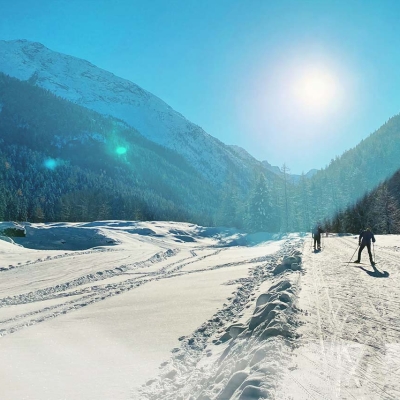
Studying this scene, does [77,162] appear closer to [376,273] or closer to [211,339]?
[376,273]

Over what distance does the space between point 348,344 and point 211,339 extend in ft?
8.74

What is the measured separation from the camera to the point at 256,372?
3.73 m

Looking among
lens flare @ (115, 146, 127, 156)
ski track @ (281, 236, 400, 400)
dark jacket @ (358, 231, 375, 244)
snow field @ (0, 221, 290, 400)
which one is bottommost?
snow field @ (0, 221, 290, 400)

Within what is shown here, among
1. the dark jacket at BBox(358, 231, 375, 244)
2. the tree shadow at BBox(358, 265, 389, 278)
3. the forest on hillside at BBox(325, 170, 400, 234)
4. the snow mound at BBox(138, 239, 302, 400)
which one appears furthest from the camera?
the forest on hillside at BBox(325, 170, 400, 234)

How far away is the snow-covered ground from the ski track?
0.07 ft

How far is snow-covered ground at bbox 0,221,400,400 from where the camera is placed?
3758 millimetres

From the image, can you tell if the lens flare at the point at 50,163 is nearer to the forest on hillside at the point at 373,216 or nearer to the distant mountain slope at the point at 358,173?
the distant mountain slope at the point at 358,173

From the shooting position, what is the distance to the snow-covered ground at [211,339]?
3.76 m

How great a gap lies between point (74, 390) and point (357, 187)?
89.6 m

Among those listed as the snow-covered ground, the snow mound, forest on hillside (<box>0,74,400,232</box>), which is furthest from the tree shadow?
forest on hillside (<box>0,74,400,232</box>)

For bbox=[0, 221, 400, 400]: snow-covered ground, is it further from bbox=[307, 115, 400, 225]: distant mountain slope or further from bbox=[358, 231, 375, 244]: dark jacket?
bbox=[307, 115, 400, 225]: distant mountain slope

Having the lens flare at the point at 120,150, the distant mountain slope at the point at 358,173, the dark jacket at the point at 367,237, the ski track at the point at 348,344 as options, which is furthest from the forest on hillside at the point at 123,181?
the ski track at the point at 348,344

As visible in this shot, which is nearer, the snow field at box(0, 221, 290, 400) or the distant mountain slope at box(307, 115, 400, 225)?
the snow field at box(0, 221, 290, 400)

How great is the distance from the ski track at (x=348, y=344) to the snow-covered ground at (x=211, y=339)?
0.07ft
